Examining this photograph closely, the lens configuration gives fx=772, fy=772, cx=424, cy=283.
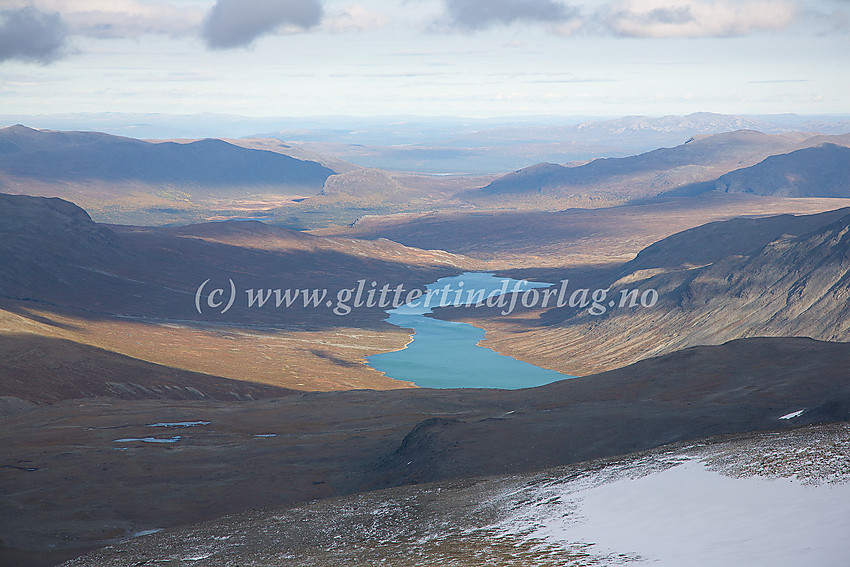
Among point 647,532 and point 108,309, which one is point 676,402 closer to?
point 647,532

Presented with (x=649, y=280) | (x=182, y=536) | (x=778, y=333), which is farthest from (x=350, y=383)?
(x=182, y=536)

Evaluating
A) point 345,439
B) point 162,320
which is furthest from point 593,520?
point 162,320

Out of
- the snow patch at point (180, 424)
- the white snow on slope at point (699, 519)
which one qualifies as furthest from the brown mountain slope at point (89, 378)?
the white snow on slope at point (699, 519)

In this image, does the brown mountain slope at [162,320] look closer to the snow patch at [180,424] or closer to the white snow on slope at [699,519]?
the snow patch at [180,424]

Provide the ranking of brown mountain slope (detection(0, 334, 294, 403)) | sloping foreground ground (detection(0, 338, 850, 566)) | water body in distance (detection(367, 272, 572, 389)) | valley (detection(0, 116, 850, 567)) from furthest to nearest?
water body in distance (detection(367, 272, 572, 389)) < brown mountain slope (detection(0, 334, 294, 403)) < sloping foreground ground (detection(0, 338, 850, 566)) < valley (detection(0, 116, 850, 567))

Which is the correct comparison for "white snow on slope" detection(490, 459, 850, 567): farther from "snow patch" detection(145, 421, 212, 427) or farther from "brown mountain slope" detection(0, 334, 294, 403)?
"brown mountain slope" detection(0, 334, 294, 403)

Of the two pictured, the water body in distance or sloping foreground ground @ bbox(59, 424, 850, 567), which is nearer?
sloping foreground ground @ bbox(59, 424, 850, 567)

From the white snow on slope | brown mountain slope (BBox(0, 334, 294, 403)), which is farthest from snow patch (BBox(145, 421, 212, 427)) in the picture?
the white snow on slope
